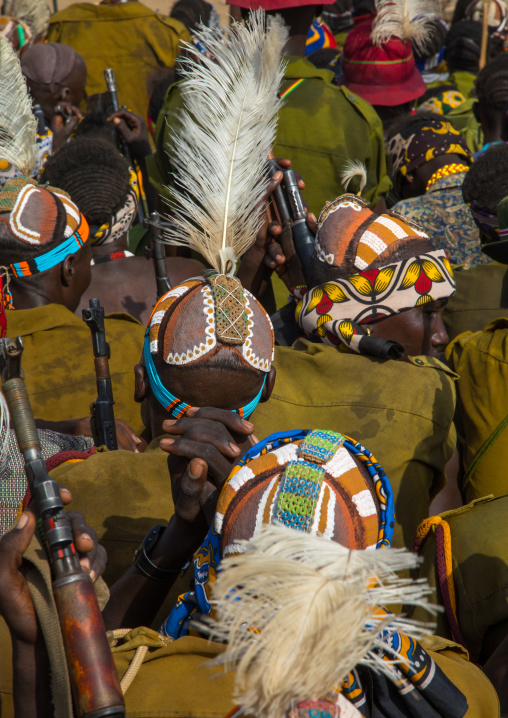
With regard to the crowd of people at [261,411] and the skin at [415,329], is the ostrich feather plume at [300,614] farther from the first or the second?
the skin at [415,329]

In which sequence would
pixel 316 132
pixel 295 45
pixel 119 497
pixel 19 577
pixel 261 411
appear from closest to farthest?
pixel 19 577
pixel 119 497
pixel 261 411
pixel 316 132
pixel 295 45

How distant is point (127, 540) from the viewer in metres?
2.44

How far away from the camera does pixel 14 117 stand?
14.8ft

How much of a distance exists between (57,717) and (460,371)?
7.18 feet

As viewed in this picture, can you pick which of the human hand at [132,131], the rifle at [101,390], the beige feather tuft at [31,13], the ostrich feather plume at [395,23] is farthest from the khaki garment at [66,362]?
the beige feather tuft at [31,13]

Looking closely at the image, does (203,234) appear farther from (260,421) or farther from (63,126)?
(63,126)

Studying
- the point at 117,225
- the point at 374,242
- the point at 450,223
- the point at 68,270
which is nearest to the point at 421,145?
the point at 450,223

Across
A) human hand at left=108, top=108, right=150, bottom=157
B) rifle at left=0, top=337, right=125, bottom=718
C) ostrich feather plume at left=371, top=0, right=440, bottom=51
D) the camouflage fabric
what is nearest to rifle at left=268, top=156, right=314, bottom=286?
the camouflage fabric

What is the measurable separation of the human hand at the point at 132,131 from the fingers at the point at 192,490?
4720 millimetres

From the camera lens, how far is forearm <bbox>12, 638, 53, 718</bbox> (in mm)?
1526

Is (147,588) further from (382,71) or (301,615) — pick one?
(382,71)

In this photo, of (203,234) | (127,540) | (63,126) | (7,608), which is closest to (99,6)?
(63,126)

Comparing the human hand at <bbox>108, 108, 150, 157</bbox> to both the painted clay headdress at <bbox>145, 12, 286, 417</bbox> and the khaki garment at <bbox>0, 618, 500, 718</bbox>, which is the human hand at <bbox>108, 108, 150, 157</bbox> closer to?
the painted clay headdress at <bbox>145, 12, 286, 417</bbox>

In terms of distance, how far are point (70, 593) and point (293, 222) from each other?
2560 mm
